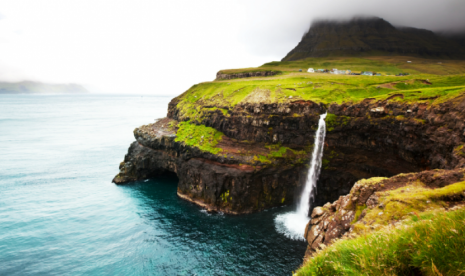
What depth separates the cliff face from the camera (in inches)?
1308

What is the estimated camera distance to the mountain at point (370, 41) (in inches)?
4651

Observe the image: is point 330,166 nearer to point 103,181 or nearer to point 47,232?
point 47,232

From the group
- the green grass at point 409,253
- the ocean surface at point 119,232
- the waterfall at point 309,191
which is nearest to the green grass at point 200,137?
the ocean surface at point 119,232

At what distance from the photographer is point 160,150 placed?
58.0m

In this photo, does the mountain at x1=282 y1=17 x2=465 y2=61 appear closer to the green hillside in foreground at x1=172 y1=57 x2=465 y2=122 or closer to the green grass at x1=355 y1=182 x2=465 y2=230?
the green hillside in foreground at x1=172 y1=57 x2=465 y2=122

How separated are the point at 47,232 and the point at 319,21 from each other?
578 ft

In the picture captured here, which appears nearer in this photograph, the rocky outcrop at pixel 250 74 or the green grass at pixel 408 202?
the green grass at pixel 408 202

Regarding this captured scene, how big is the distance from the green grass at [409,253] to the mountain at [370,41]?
142 meters

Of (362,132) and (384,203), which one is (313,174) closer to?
(362,132)

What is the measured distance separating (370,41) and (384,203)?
483 feet

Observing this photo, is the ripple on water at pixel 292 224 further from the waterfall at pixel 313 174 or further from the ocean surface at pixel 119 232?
the waterfall at pixel 313 174

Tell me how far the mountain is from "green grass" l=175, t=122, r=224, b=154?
109330 mm

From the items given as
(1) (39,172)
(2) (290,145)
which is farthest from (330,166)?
(1) (39,172)

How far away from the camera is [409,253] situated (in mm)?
5945
